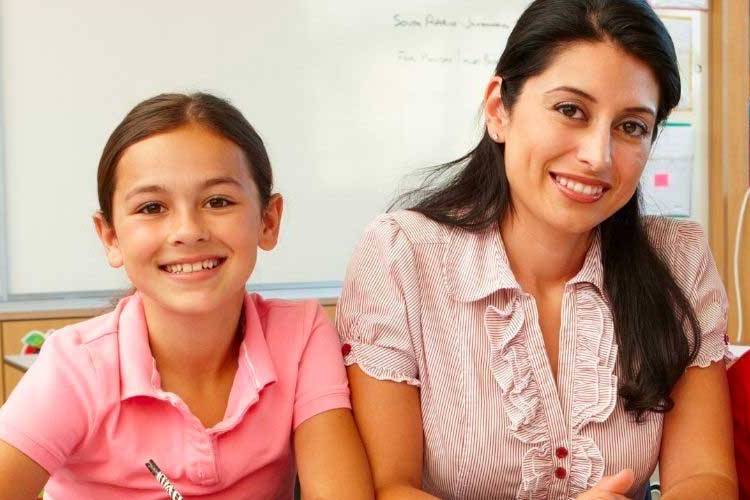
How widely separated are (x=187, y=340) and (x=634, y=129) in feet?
2.10

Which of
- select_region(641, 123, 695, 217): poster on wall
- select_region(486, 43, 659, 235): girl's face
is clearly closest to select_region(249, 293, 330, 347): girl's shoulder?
select_region(486, 43, 659, 235): girl's face

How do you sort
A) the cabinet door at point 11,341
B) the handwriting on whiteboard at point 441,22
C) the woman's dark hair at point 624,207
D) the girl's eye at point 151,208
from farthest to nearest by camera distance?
1. the handwriting on whiteboard at point 441,22
2. the cabinet door at point 11,341
3. the woman's dark hair at point 624,207
4. the girl's eye at point 151,208

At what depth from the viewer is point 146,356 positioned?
1.13 metres

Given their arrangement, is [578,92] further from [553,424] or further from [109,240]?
[109,240]

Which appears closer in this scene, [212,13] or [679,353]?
[679,353]

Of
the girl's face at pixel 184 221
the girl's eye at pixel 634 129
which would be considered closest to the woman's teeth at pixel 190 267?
the girl's face at pixel 184 221

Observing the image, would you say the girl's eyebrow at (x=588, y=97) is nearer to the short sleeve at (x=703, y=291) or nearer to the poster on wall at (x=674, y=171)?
the short sleeve at (x=703, y=291)

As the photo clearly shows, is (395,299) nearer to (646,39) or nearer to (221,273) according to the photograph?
(221,273)

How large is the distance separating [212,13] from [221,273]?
184 centimetres

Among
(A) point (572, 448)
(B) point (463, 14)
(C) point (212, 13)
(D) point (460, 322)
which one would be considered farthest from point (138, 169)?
(B) point (463, 14)

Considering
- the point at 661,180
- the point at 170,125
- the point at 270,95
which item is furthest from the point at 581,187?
the point at 661,180

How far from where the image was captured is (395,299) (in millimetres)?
1248

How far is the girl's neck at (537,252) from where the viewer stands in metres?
1.33

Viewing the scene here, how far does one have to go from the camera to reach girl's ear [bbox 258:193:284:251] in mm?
1214
